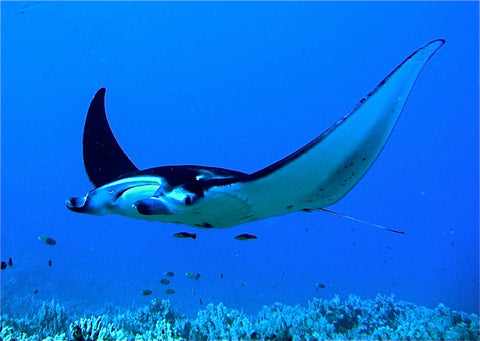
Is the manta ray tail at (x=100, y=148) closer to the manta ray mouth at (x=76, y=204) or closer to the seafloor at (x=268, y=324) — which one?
the manta ray mouth at (x=76, y=204)

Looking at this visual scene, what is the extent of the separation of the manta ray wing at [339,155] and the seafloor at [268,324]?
287 cm

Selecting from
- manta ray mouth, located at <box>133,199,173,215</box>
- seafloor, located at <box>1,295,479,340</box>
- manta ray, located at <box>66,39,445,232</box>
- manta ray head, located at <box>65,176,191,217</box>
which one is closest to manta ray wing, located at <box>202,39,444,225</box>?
manta ray, located at <box>66,39,445,232</box>

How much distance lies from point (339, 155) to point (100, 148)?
9.43ft

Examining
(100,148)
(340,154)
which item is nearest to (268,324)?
(100,148)

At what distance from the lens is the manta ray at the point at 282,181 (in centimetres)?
201

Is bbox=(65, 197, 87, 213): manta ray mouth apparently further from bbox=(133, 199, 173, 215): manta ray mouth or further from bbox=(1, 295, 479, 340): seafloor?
bbox=(1, 295, 479, 340): seafloor

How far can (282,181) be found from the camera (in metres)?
2.21

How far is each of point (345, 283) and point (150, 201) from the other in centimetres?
3709

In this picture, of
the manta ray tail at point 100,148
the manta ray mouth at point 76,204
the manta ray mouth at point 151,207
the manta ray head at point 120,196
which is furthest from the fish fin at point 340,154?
the manta ray tail at point 100,148

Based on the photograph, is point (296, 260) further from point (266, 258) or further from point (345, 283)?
point (345, 283)

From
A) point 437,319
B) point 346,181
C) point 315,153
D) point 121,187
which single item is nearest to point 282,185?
point 315,153

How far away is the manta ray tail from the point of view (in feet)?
12.7

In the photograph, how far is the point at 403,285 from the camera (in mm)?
34094

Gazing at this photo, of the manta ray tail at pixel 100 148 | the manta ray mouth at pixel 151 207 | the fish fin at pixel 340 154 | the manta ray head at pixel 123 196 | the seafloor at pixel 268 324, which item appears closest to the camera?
the fish fin at pixel 340 154
